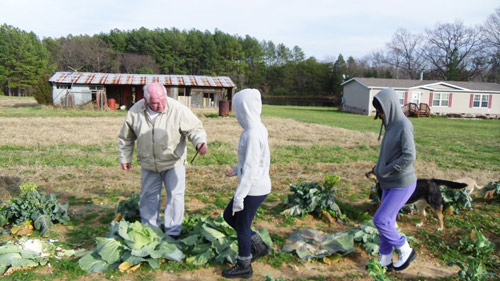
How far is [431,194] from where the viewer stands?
4492mm

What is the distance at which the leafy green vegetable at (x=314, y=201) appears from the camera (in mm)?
4945

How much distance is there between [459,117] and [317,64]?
38.0m

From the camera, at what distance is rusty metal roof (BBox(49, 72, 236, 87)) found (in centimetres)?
2784

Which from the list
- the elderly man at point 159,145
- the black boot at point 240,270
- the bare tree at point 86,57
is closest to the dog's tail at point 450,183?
the black boot at point 240,270

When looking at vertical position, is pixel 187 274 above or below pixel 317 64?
below

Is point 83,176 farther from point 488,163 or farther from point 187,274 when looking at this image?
point 488,163

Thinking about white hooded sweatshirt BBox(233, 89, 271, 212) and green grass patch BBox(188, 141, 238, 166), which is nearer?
white hooded sweatshirt BBox(233, 89, 271, 212)

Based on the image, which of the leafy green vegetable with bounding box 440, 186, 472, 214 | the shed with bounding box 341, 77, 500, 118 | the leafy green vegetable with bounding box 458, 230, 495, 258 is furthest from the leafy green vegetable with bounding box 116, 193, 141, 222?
the shed with bounding box 341, 77, 500, 118

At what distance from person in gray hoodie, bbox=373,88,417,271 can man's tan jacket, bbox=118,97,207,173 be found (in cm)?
195

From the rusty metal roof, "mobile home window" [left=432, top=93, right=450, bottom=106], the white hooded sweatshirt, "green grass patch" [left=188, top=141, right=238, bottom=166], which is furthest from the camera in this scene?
"mobile home window" [left=432, top=93, right=450, bottom=106]

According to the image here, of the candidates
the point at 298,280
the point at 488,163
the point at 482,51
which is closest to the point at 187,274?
the point at 298,280

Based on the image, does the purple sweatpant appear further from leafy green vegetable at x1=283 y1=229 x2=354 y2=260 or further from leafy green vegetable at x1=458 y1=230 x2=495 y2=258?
leafy green vegetable at x1=458 y1=230 x2=495 y2=258

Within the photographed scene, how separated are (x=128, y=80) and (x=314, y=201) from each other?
87.4ft

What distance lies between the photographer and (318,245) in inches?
155
